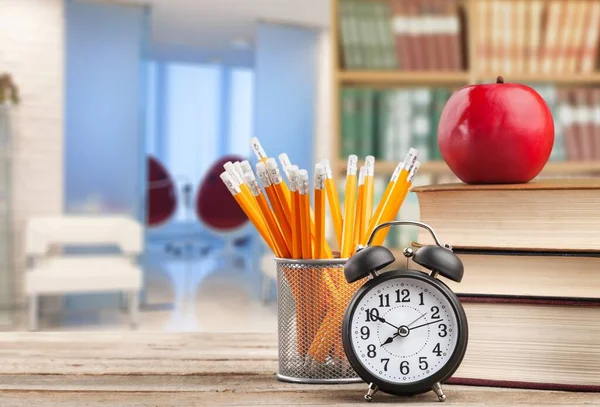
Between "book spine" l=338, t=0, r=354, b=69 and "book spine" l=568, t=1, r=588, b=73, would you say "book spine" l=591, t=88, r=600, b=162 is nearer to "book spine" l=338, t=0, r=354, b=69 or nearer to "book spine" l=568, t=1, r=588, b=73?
"book spine" l=568, t=1, r=588, b=73

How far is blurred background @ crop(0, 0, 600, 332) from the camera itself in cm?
291

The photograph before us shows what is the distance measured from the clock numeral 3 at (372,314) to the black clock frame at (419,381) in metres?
0.01

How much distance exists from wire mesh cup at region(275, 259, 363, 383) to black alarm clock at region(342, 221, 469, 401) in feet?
0.22

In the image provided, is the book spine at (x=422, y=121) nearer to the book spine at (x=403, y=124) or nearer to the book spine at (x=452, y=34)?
the book spine at (x=403, y=124)

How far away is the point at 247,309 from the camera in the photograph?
5.28 m

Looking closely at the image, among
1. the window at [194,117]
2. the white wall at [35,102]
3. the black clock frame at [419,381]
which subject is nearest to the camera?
the black clock frame at [419,381]

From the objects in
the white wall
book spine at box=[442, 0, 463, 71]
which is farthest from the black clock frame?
the white wall

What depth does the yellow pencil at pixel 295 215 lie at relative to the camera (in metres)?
0.67

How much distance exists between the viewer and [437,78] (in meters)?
2.88

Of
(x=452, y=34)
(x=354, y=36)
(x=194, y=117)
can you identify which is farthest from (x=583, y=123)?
(x=194, y=117)

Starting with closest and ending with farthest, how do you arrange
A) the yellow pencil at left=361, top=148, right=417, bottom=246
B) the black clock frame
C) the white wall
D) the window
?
the black clock frame
the yellow pencil at left=361, top=148, right=417, bottom=246
the white wall
the window

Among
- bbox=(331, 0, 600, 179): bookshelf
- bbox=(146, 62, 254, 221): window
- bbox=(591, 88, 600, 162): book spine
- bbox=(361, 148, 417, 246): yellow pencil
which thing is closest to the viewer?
bbox=(361, 148, 417, 246): yellow pencil

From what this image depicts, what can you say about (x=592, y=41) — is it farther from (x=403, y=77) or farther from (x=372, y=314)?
(x=372, y=314)

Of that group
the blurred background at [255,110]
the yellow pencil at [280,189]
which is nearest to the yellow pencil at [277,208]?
the yellow pencil at [280,189]
